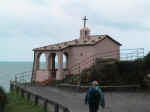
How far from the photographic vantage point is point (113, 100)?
1584cm

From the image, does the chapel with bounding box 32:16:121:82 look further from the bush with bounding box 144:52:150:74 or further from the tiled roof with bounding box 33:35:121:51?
the bush with bounding box 144:52:150:74

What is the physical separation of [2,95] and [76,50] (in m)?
8.65

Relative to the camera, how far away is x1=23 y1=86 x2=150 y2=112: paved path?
44.1 ft

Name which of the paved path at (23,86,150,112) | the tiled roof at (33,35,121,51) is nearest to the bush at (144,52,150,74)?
the paved path at (23,86,150,112)

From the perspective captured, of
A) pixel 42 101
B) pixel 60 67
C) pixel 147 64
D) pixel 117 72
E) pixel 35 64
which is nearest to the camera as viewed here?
pixel 42 101

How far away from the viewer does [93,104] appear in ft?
36.8

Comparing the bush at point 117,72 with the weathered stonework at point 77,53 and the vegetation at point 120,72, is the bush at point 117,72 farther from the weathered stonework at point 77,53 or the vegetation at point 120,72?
the weathered stonework at point 77,53

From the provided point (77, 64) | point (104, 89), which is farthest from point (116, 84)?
point (77, 64)

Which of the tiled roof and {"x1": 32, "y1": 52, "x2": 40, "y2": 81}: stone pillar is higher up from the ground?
the tiled roof

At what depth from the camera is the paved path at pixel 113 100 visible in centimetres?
1345

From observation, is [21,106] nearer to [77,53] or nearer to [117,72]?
[117,72]

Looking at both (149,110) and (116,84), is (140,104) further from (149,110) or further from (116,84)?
(116,84)

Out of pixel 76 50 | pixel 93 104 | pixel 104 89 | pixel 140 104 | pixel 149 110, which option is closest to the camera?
pixel 93 104

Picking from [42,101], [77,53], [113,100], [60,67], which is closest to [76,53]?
[77,53]
